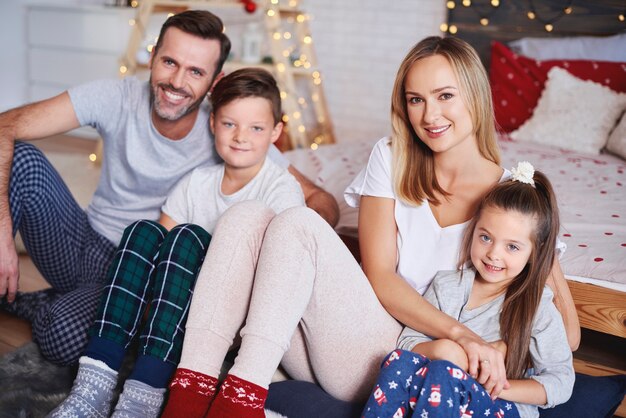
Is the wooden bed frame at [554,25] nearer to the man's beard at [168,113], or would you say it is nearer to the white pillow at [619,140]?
the white pillow at [619,140]

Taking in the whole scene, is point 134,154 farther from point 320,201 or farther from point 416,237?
point 416,237

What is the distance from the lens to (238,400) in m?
1.26

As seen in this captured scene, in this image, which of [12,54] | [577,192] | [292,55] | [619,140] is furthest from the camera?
[12,54]

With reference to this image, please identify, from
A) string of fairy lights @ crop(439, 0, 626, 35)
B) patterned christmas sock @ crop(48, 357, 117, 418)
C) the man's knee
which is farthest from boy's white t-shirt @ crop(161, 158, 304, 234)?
string of fairy lights @ crop(439, 0, 626, 35)

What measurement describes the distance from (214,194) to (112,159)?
374 millimetres

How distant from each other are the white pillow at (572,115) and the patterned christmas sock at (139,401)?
2080 mm

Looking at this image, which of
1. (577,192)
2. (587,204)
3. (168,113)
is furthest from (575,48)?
(168,113)

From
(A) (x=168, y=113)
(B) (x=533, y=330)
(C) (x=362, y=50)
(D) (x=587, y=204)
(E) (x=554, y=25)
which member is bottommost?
(B) (x=533, y=330)

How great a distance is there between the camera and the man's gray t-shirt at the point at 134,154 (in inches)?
74.5

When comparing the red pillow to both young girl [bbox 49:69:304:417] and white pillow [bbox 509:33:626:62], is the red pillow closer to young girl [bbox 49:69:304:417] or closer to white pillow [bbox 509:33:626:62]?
white pillow [bbox 509:33:626:62]

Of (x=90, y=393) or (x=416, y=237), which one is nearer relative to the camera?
(x=90, y=393)

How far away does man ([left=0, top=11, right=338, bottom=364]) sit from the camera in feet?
5.68

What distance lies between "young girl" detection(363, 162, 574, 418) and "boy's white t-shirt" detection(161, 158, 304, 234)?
18.7 inches

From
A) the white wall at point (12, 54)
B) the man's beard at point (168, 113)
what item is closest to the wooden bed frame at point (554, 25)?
the man's beard at point (168, 113)
